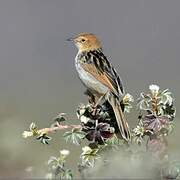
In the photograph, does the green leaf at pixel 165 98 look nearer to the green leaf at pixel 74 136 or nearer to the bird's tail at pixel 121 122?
the bird's tail at pixel 121 122

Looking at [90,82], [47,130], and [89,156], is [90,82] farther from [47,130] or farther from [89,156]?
[89,156]

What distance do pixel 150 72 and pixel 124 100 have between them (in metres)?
10.2

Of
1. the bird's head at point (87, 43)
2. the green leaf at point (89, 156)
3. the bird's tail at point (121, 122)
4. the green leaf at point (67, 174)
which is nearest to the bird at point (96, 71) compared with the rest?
the bird's head at point (87, 43)

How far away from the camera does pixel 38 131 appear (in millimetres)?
3396

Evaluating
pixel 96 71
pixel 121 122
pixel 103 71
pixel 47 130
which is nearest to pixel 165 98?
pixel 121 122

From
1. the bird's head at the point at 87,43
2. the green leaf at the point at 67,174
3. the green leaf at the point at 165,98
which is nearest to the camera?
the green leaf at the point at 67,174

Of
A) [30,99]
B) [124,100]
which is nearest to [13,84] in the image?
[30,99]

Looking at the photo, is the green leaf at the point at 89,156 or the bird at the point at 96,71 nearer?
the green leaf at the point at 89,156

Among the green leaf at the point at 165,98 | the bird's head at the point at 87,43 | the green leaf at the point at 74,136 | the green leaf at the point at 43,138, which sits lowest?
the green leaf at the point at 74,136

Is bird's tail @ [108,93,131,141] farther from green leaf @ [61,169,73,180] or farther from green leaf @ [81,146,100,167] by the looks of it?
green leaf @ [61,169,73,180]

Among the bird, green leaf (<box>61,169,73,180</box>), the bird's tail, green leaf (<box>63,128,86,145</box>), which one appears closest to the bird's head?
the bird

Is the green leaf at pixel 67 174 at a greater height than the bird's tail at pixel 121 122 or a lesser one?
lesser

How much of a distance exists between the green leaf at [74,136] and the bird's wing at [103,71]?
1680 mm

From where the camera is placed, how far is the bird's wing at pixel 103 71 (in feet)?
17.2
